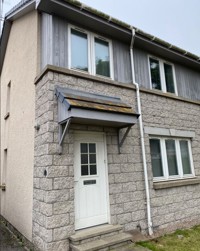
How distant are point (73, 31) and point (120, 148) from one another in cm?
356

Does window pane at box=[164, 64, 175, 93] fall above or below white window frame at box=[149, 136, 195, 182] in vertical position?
above

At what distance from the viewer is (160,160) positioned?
653 cm

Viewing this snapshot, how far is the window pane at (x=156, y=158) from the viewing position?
633 cm

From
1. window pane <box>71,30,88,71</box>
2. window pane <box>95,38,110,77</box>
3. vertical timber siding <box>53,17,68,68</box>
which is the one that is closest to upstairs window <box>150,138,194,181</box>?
window pane <box>95,38,110,77</box>

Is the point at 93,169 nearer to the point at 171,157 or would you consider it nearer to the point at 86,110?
the point at 86,110

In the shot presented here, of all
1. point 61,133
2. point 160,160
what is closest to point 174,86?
point 160,160

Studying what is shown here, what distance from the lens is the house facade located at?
14.6ft

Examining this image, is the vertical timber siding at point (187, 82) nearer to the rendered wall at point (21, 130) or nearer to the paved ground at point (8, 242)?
the rendered wall at point (21, 130)

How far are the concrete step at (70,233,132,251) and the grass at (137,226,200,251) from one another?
0.57 meters

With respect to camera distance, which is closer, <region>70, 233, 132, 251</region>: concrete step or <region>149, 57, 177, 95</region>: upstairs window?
<region>70, 233, 132, 251</region>: concrete step

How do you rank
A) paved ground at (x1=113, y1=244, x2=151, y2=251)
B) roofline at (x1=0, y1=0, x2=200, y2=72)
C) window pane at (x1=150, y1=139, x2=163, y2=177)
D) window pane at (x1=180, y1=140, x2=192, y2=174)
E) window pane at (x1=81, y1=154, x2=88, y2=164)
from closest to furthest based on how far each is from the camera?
paved ground at (x1=113, y1=244, x2=151, y2=251) → window pane at (x1=81, y1=154, x2=88, y2=164) → roofline at (x1=0, y1=0, x2=200, y2=72) → window pane at (x1=150, y1=139, x2=163, y2=177) → window pane at (x1=180, y1=140, x2=192, y2=174)

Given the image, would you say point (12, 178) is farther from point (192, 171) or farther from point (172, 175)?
point (192, 171)

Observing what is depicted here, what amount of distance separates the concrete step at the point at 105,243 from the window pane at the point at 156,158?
2.34m

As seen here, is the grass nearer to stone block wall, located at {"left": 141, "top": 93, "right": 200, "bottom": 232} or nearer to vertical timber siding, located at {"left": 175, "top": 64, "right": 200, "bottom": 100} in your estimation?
stone block wall, located at {"left": 141, "top": 93, "right": 200, "bottom": 232}
